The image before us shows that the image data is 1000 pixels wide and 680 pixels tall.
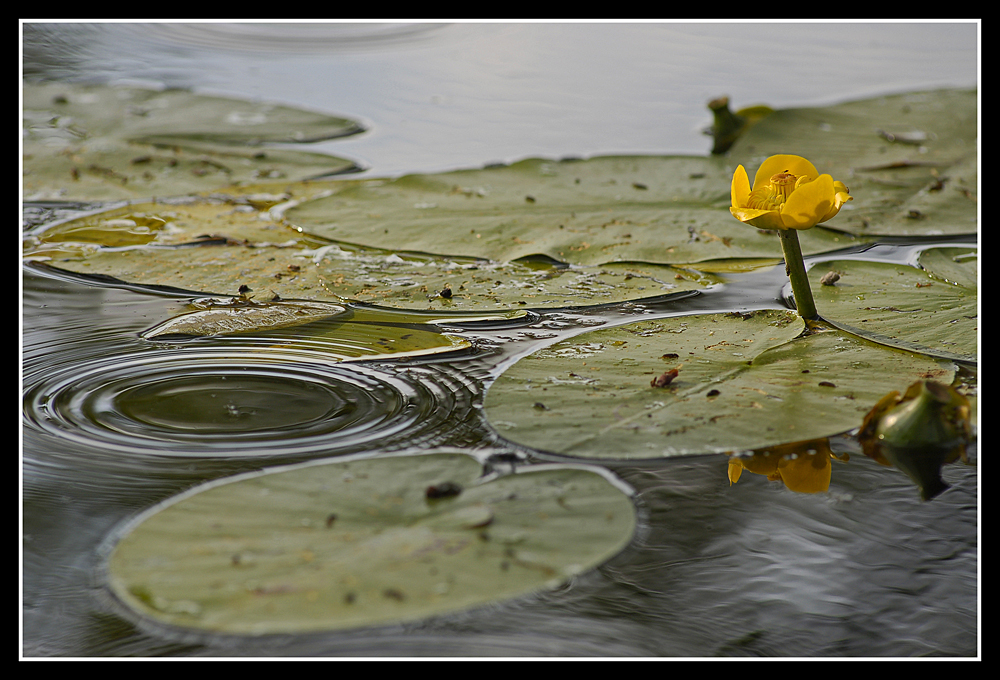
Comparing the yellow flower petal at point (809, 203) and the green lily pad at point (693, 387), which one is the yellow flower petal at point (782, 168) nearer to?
the yellow flower petal at point (809, 203)

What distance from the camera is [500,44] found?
19.1 ft

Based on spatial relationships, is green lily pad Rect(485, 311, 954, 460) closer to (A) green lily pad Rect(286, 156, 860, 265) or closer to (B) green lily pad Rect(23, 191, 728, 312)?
(B) green lily pad Rect(23, 191, 728, 312)

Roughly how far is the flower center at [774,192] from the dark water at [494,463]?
48 cm


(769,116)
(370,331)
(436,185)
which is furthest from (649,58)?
(370,331)

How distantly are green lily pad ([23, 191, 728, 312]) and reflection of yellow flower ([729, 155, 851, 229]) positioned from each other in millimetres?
425

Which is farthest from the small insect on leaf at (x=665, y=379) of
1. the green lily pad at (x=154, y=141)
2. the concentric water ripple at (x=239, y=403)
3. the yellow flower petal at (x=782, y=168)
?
the green lily pad at (x=154, y=141)

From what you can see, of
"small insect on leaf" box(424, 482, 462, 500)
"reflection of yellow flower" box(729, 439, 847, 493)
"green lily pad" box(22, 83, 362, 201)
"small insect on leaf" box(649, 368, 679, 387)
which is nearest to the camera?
"small insect on leaf" box(424, 482, 462, 500)


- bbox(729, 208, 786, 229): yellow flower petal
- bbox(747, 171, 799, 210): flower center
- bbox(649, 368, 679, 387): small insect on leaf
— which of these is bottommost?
bbox(649, 368, 679, 387): small insect on leaf

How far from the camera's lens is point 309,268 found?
229 cm

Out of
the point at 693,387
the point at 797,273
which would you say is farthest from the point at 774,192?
the point at 693,387

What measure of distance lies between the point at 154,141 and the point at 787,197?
9.22ft

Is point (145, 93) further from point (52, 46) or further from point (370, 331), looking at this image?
point (370, 331)

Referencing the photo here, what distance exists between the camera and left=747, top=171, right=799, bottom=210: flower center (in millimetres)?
1718

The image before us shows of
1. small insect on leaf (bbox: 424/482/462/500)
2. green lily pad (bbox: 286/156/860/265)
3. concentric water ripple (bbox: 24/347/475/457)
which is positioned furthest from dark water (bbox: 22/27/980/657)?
green lily pad (bbox: 286/156/860/265)
